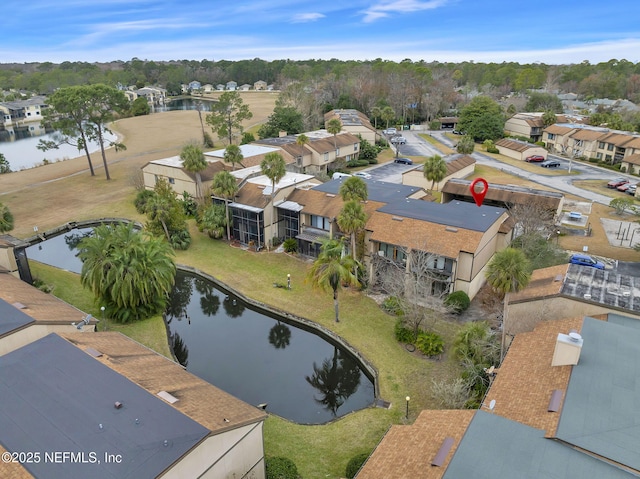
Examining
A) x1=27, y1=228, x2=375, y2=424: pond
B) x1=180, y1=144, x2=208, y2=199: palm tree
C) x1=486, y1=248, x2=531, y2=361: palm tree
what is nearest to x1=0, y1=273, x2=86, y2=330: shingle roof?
x1=27, y1=228, x2=375, y2=424: pond

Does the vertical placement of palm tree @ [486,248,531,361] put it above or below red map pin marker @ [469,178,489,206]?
above

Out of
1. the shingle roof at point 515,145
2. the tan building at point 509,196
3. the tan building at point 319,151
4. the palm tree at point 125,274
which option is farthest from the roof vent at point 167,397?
the shingle roof at point 515,145

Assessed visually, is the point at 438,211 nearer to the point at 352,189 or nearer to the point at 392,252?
the point at 392,252

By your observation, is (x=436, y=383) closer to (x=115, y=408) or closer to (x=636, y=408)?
(x=636, y=408)

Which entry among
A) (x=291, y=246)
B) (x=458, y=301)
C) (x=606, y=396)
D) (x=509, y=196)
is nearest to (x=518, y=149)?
(x=509, y=196)

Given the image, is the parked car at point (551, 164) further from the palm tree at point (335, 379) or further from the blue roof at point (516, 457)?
the blue roof at point (516, 457)

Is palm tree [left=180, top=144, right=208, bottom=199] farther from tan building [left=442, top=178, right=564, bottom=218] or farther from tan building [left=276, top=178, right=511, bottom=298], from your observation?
tan building [left=442, top=178, right=564, bottom=218]
